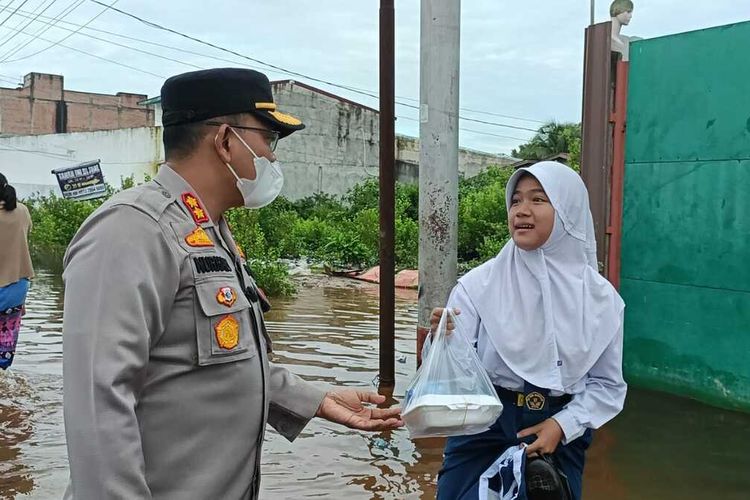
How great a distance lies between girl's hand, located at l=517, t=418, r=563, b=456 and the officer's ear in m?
1.45

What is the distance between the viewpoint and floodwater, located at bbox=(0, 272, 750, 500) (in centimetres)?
429

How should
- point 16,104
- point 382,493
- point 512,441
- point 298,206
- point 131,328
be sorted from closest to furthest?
1. point 131,328
2. point 512,441
3. point 382,493
4. point 298,206
5. point 16,104

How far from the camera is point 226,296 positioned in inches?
65.0

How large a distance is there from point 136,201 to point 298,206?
24831 mm

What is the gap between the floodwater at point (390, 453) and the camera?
429 centimetres

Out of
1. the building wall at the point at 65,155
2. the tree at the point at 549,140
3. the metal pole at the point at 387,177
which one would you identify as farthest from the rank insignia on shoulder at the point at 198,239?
the building wall at the point at 65,155

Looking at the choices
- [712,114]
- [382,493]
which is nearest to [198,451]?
[382,493]

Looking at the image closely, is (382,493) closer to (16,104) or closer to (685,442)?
(685,442)

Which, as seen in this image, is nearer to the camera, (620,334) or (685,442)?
(620,334)

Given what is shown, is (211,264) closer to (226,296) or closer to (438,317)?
(226,296)

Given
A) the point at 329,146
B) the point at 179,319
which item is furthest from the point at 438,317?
the point at 329,146

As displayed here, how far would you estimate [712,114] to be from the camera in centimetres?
544

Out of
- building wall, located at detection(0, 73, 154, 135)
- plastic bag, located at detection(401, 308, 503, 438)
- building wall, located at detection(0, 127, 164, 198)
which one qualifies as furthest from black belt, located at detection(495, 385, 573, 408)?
building wall, located at detection(0, 73, 154, 135)

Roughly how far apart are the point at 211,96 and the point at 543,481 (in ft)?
5.30
